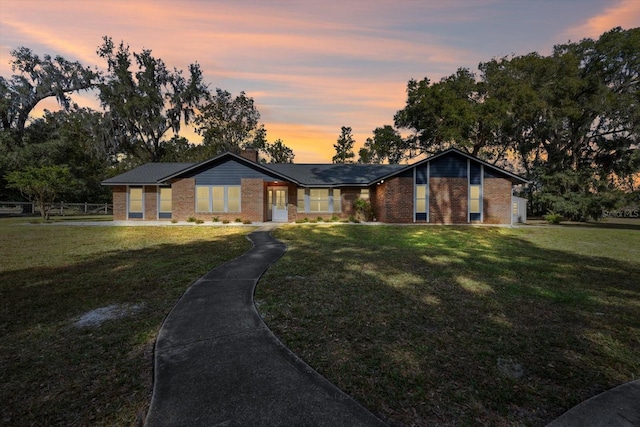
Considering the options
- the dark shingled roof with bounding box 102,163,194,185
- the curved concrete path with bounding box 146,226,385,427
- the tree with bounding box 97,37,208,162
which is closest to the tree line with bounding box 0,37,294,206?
the tree with bounding box 97,37,208,162

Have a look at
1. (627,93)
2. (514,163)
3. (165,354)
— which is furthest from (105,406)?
(514,163)

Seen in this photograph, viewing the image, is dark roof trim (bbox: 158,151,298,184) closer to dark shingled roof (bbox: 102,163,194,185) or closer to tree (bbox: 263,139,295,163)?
dark shingled roof (bbox: 102,163,194,185)

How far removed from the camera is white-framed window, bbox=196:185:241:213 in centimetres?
2105

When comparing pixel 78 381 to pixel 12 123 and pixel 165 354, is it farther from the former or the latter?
pixel 12 123

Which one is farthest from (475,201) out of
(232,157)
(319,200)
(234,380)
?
(234,380)

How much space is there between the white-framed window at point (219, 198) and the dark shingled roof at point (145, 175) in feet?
8.72

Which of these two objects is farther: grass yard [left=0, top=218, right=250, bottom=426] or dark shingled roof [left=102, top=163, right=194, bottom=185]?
dark shingled roof [left=102, top=163, right=194, bottom=185]

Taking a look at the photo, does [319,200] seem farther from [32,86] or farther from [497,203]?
[32,86]

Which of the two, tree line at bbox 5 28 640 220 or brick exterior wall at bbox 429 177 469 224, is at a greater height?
tree line at bbox 5 28 640 220

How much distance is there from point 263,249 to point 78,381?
24.5 feet

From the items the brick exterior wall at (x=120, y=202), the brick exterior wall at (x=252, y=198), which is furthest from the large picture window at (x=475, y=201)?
the brick exterior wall at (x=120, y=202)

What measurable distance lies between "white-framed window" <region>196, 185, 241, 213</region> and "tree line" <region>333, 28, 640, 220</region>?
78.7 ft

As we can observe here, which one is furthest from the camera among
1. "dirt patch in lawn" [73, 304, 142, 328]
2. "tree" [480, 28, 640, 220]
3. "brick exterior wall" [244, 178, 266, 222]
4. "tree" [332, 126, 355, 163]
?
"tree" [332, 126, 355, 163]

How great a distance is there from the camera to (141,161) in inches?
1687
